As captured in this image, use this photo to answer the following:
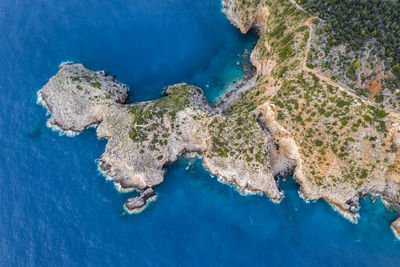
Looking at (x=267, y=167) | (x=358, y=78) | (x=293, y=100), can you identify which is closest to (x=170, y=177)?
(x=267, y=167)

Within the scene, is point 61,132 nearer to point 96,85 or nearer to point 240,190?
point 96,85

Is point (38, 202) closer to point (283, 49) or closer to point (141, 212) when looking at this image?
point (141, 212)

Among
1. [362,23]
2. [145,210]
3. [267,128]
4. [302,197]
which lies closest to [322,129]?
[267,128]

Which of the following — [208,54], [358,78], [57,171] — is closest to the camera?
[358,78]

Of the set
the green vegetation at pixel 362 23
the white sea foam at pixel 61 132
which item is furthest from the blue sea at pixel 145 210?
the green vegetation at pixel 362 23

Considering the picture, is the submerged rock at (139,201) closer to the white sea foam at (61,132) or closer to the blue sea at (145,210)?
the blue sea at (145,210)
